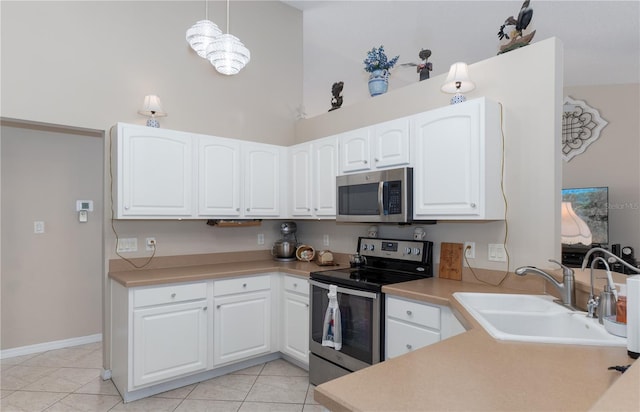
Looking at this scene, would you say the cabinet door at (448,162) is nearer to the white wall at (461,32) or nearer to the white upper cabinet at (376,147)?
the white upper cabinet at (376,147)

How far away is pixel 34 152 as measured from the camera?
3611 mm

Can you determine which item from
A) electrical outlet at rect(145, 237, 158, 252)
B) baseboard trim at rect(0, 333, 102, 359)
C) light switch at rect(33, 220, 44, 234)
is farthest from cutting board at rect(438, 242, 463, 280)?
light switch at rect(33, 220, 44, 234)

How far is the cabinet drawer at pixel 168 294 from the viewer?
8.72 feet

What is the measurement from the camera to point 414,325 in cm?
229

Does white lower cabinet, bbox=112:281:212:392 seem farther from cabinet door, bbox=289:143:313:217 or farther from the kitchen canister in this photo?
the kitchen canister

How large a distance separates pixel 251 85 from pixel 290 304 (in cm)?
228

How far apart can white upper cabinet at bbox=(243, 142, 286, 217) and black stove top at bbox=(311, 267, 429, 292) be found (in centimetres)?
94

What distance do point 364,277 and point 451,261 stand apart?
649 millimetres

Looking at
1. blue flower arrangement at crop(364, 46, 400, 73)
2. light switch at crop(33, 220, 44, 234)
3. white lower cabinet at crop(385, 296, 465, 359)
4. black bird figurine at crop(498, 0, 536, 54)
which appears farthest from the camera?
light switch at crop(33, 220, 44, 234)

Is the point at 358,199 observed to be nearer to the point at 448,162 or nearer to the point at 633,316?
the point at 448,162

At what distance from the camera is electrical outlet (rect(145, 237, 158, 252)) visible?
3.22 m

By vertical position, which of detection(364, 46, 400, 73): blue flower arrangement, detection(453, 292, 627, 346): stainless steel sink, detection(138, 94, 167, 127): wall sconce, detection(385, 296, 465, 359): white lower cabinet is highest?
detection(364, 46, 400, 73): blue flower arrangement

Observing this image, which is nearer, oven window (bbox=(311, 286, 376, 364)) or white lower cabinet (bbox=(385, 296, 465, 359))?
white lower cabinet (bbox=(385, 296, 465, 359))

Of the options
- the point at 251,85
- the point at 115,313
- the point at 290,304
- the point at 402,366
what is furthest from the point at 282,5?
the point at 402,366
